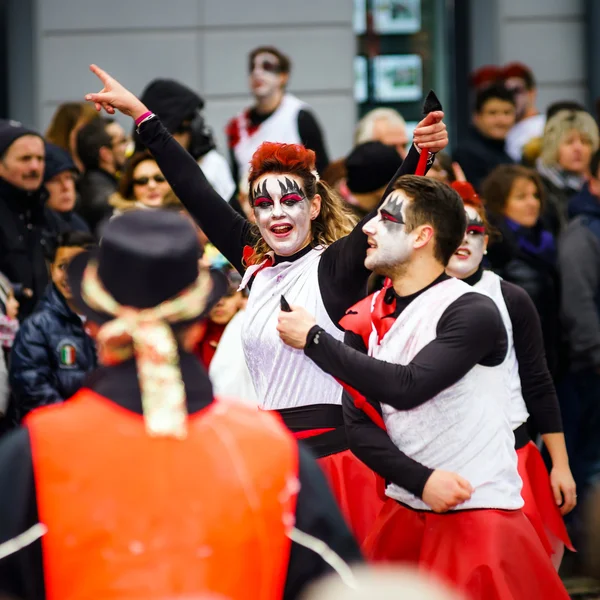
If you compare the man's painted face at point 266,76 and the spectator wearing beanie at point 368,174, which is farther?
the man's painted face at point 266,76

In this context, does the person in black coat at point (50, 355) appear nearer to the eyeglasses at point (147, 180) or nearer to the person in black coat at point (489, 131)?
the eyeglasses at point (147, 180)

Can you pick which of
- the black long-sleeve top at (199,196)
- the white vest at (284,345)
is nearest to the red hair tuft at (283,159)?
the black long-sleeve top at (199,196)

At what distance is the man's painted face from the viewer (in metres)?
8.19

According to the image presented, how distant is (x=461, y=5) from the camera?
432 inches

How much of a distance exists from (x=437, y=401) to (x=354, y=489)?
67cm

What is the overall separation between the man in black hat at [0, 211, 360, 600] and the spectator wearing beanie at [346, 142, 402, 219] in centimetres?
394

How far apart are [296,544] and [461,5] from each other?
355 inches

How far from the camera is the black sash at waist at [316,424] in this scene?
424 cm

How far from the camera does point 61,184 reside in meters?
7.03

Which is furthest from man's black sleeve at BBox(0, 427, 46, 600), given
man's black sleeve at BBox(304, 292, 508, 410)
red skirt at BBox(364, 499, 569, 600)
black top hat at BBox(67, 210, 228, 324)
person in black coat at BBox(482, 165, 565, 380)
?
person in black coat at BBox(482, 165, 565, 380)

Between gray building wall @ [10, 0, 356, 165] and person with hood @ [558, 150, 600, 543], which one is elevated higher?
gray building wall @ [10, 0, 356, 165]

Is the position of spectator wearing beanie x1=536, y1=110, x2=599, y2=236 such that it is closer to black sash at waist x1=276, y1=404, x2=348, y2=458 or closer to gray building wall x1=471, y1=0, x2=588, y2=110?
gray building wall x1=471, y1=0, x2=588, y2=110

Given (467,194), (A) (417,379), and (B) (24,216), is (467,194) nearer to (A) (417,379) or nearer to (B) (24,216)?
(A) (417,379)

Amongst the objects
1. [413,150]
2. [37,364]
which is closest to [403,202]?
[413,150]
